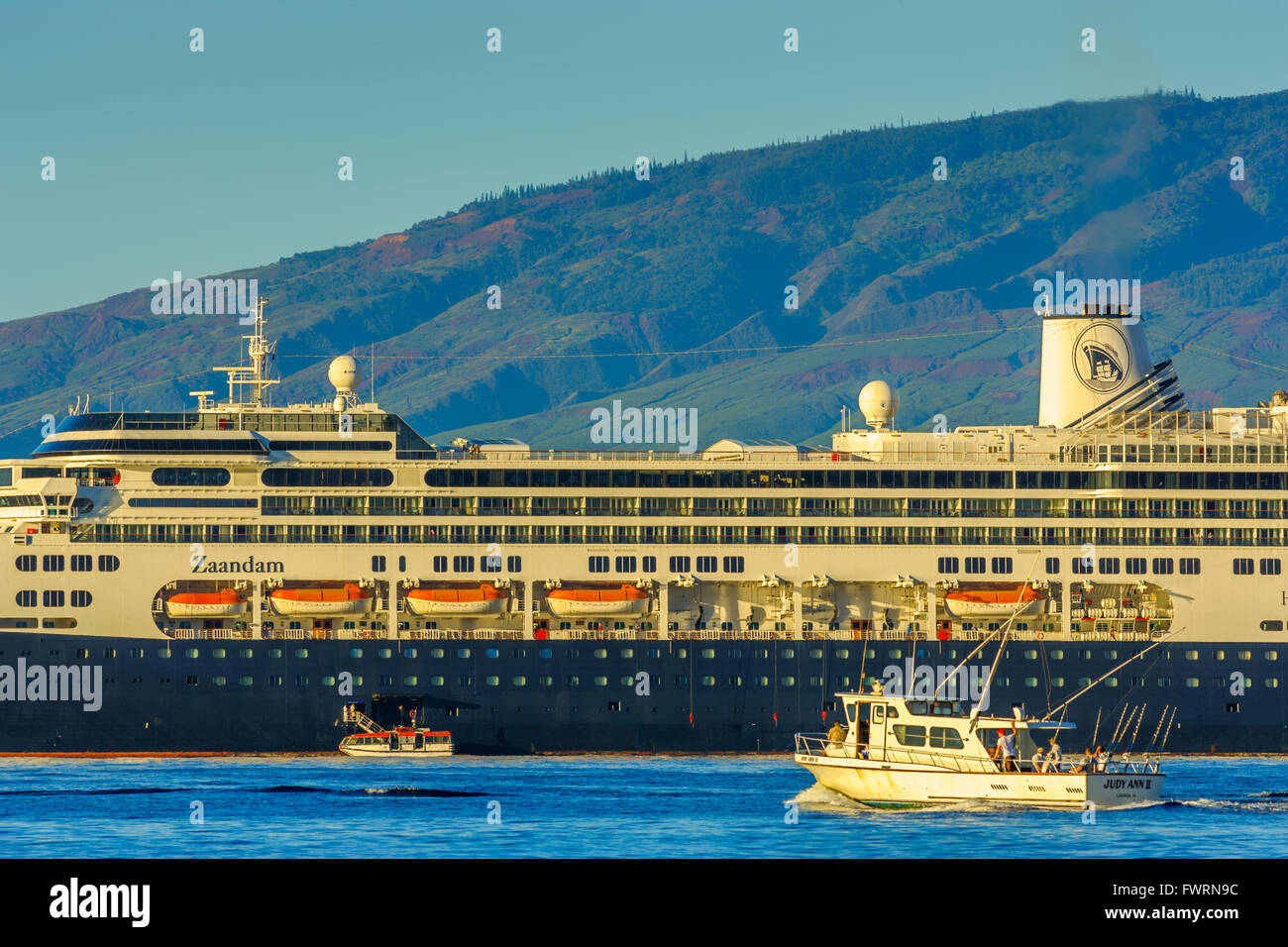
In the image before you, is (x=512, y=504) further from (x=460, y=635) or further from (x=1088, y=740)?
(x=1088, y=740)

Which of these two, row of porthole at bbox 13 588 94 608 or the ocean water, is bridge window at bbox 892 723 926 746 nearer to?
the ocean water

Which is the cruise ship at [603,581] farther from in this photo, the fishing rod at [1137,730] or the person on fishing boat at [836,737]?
the person on fishing boat at [836,737]

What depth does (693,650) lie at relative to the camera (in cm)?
7350

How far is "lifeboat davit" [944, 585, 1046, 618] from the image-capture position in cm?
7581

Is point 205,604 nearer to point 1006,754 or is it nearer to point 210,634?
point 210,634

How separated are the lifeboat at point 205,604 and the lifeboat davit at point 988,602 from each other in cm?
2629

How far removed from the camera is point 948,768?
53562 millimetres

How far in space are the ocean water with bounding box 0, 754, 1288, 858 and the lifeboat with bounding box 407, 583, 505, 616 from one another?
8336 millimetres

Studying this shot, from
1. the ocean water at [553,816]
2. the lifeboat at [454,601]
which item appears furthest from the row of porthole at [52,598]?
the lifeboat at [454,601]

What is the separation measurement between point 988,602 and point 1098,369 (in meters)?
13.3

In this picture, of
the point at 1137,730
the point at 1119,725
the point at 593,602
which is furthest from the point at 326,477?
the point at 1137,730
